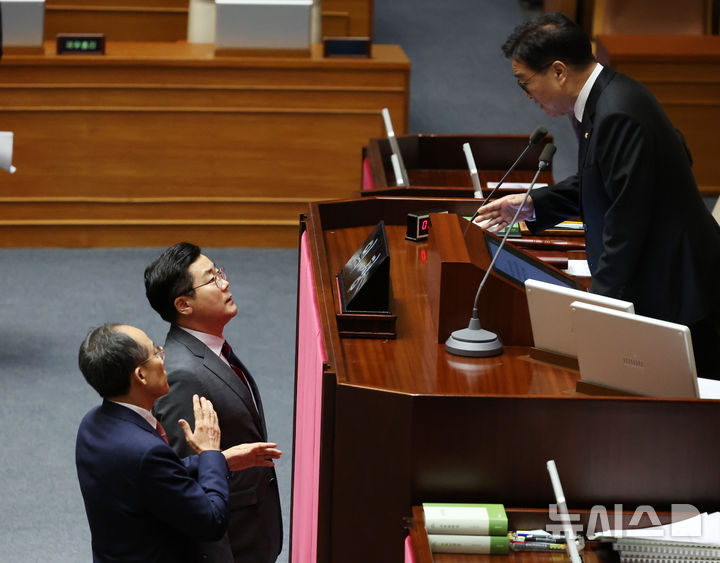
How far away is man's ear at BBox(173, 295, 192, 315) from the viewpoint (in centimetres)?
235

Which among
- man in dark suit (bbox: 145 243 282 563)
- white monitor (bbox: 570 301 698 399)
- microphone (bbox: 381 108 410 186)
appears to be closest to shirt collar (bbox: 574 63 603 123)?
white monitor (bbox: 570 301 698 399)

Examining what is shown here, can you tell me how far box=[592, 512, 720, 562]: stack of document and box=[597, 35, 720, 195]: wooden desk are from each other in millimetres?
4839

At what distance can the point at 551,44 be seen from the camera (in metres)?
2.38

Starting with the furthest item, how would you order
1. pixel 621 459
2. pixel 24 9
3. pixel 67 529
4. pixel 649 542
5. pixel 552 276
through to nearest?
pixel 24 9
pixel 67 529
pixel 552 276
pixel 621 459
pixel 649 542

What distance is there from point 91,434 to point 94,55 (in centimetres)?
413

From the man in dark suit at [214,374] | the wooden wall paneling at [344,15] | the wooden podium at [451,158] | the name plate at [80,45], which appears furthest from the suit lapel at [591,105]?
the wooden wall paneling at [344,15]

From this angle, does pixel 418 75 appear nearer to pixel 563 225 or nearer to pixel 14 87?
pixel 14 87

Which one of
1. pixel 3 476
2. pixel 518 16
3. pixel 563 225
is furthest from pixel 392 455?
pixel 518 16

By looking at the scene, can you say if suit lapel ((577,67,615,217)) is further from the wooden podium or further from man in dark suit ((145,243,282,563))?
the wooden podium

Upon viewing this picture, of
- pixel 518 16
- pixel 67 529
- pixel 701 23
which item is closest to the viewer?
pixel 67 529

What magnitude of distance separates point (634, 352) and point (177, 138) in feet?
13.8

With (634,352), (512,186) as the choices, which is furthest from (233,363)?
(512,186)

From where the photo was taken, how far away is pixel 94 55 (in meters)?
5.71

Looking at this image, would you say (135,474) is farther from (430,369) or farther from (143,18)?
(143,18)
